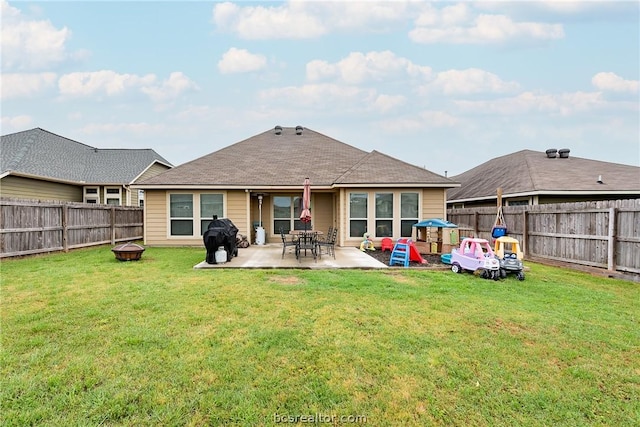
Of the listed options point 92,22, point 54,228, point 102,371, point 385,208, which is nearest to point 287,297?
point 102,371

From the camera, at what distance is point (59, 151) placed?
18750mm

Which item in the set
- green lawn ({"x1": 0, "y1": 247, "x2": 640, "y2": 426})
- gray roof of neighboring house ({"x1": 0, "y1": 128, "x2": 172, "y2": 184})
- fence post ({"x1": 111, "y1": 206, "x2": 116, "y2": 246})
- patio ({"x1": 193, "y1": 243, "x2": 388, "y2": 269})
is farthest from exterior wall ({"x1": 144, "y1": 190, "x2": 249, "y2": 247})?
gray roof of neighboring house ({"x1": 0, "y1": 128, "x2": 172, "y2": 184})

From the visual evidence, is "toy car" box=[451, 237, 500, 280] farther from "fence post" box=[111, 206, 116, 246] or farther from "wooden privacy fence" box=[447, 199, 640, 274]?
"fence post" box=[111, 206, 116, 246]

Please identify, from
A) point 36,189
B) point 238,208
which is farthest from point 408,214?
point 36,189

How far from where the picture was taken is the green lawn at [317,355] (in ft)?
7.82

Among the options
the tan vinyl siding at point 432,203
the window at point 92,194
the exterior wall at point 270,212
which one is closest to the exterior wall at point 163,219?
the exterior wall at point 270,212

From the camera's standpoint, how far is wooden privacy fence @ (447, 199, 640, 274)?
6.76m

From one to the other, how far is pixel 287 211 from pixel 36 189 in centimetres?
1309

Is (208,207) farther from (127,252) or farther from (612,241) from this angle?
(612,241)

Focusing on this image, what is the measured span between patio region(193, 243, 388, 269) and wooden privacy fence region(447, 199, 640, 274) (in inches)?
197

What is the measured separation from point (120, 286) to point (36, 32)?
10.8 meters

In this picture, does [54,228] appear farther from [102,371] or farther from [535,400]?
[535,400]

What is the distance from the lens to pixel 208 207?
12297 mm

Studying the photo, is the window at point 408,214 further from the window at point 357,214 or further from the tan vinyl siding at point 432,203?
the window at point 357,214
